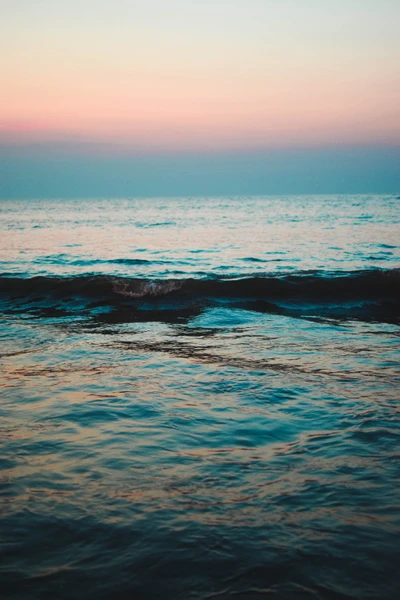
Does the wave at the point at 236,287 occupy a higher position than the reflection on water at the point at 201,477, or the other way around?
the wave at the point at 236,287

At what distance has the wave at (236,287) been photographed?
46.6 feet

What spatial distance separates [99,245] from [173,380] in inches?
979

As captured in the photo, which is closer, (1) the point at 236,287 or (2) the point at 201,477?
(2) the point at 201,477

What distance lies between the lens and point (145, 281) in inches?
587

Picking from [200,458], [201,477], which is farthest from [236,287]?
[201,477]

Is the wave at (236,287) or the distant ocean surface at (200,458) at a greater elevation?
the wave at (236,287)

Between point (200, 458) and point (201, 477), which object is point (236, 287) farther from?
point (201, 477)

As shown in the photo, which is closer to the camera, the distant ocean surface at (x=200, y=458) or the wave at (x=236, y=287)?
the distant ocean surface at (x=200, y=458)

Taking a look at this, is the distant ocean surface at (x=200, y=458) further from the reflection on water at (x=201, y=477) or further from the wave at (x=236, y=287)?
the wave at (x=236, y=287)

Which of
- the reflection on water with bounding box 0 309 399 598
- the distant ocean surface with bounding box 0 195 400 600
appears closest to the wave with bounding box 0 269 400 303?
the distant ocean surface with bounding box 0 195 400 600

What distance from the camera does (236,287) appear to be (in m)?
15.1

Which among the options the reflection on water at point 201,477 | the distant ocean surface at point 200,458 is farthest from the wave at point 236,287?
the reflection on water at point 201,477

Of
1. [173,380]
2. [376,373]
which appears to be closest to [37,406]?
[173,380]

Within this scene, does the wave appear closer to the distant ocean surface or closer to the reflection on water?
the distant ocean surface
